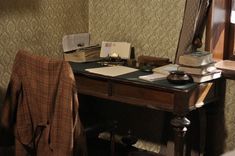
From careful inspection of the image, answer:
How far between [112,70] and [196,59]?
22.0 inches

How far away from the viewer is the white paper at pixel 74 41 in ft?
10.0

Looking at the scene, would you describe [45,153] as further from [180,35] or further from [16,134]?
[180,35]

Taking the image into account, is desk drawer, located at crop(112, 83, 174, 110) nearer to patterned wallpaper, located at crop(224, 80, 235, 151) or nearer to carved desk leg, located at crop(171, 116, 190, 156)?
carved desk leg, located at crop(171, 116, 190, 156)

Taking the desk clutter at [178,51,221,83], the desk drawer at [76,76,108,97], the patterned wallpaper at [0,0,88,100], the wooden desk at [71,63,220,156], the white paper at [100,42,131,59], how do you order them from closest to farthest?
the wooden desk at [71,63,220,156]
the desk clutter at [178,51,221,83]
the desk drawer at [76,76,108,97]
the patterned wallpaper at [0,0,88,100]
the white paper at [100,42,131,59]

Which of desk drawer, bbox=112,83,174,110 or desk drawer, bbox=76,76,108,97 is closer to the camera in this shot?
desk drawer, bbox=112,83,174,110

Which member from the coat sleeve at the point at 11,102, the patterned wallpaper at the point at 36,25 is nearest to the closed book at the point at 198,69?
the coat sleeve at the point at 11,102

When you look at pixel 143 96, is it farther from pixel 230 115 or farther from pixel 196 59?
pixel 230 115

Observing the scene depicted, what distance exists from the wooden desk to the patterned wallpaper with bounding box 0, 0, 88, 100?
0.43 meters

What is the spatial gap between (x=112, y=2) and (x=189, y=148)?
120 cm

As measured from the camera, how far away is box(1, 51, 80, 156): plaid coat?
2.06 metres

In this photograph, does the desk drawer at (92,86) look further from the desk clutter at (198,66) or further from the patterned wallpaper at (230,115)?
the patterned wallpaper at (230,115)

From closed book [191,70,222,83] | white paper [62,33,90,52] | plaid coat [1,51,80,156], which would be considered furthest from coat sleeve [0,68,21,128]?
closed book [191,70,222,83]

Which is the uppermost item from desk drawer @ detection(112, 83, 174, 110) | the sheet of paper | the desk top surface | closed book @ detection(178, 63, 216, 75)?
closed book @ detection(178, 63, 216, 75)

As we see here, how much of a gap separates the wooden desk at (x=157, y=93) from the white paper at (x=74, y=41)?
1.47ft
